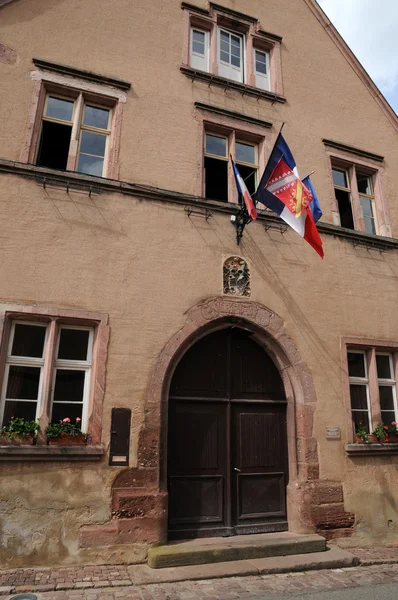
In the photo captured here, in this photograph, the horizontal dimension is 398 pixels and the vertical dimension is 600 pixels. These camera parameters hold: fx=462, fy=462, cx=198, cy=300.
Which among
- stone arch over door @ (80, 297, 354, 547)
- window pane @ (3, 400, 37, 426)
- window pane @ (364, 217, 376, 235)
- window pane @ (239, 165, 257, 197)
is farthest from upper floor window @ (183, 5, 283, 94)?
window pane @ (3, 400, 37, 426)

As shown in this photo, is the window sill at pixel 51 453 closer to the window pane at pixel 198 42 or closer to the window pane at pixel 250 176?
the window pane at pixel 250 176

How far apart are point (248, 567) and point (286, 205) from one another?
483 centimetres

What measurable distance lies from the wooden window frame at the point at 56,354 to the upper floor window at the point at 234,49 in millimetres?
5170

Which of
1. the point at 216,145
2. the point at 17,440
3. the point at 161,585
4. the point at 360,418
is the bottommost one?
the point at 161,585

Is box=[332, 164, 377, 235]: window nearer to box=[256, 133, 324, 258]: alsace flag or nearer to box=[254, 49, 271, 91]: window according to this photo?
box=[254, 49, 271, 91]: window

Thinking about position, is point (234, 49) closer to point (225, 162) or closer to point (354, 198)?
point (225, 162)

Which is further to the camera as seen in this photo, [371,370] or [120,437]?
[371,370]

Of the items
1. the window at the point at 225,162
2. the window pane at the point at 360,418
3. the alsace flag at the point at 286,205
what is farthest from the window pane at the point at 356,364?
the window at the point at 225,162

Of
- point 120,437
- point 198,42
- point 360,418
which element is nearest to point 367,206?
point 360,418

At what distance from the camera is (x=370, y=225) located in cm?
Result: 911

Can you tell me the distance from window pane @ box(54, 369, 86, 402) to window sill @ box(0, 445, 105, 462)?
64 cm

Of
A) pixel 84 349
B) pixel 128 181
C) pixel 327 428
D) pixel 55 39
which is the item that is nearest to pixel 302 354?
pixel 327 428

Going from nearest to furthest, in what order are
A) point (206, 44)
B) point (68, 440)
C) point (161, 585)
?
point (161, 585)
point (68, 440)
point (206, 44)

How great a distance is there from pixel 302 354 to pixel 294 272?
4.52ft
